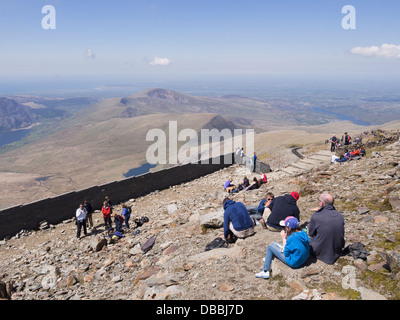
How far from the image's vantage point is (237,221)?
748 centimetres

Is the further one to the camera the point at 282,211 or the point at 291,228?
the point at 282,211

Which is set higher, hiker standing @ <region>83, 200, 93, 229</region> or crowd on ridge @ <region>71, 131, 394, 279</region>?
crowd on ridge @ <region>71, 131, 394, 279</region>

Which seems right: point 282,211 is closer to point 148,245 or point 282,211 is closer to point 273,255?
point 273,255

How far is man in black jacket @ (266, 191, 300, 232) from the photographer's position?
727cm

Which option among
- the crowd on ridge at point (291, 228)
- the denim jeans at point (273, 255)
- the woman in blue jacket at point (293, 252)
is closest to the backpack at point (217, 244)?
the crowd on ridge at point (291, 228)

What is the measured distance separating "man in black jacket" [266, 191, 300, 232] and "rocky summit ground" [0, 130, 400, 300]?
273 mm

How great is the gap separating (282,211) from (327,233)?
74.6 inches

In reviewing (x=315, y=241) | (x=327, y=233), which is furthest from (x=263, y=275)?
(x=327, y=233)

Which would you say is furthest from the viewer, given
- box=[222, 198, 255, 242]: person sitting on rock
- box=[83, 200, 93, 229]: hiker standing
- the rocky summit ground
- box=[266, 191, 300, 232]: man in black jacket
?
box=[83, 200, 93, 229]: hiker standing

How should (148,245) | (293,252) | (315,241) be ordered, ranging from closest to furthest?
(293,252) → (315,241) → (148,245)

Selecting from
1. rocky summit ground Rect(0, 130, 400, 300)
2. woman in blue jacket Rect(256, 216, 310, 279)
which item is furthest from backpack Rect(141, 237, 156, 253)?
woman in blue jacket Rect(256, 216, 310, 279)

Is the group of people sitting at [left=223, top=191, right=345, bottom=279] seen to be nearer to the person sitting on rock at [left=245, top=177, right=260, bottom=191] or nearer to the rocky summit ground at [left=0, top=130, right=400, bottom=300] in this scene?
the rocky summit ground at [left=0, top=130, right=400, bottom=300]

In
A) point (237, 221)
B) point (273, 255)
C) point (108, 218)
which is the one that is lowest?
point (108, 218)
